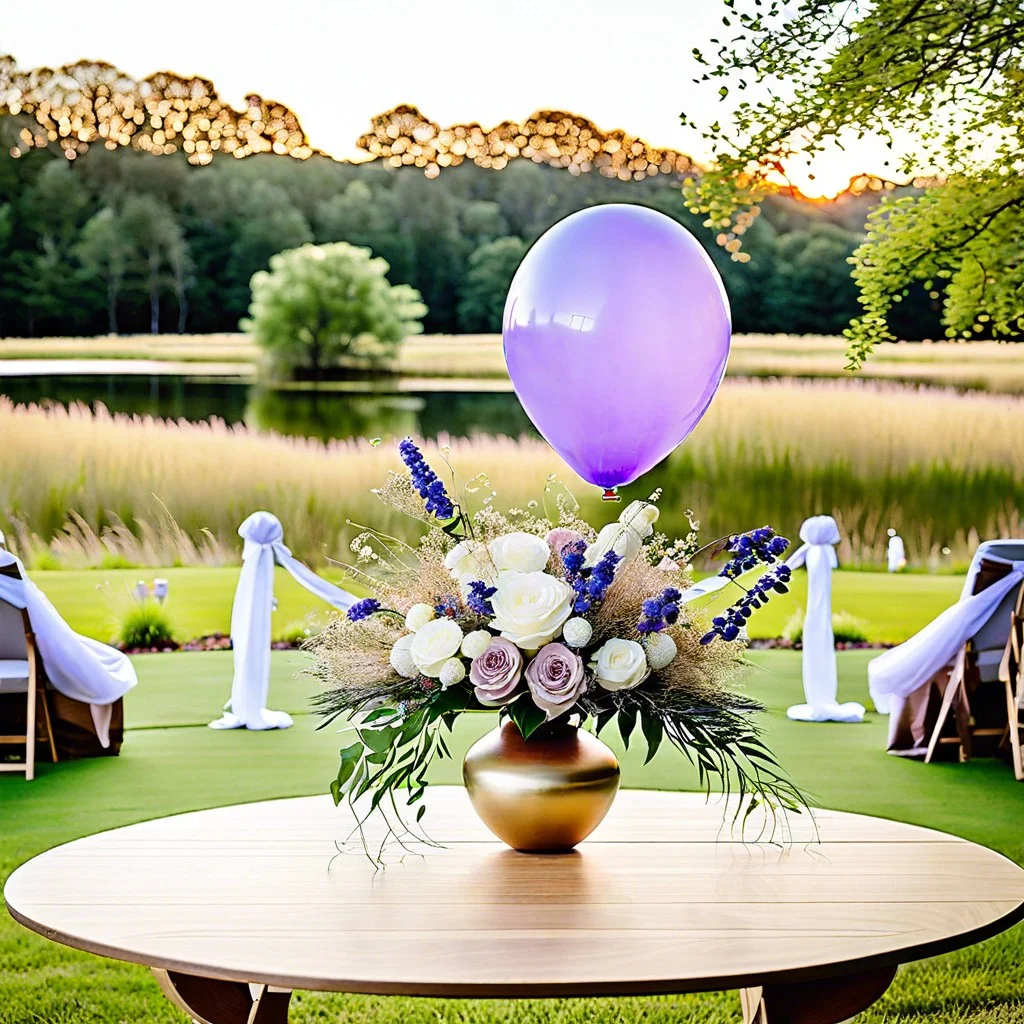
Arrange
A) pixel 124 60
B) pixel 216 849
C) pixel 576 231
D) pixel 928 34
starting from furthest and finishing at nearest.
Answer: pixel 124 60 → pixel 928 34 → pixel 576 231 → pixel 216 849

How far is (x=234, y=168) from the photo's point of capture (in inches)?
396

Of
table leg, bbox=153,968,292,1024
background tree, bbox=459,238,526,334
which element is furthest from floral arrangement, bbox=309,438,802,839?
background tree, bbox=459,238,526,334

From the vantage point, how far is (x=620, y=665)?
227 cm

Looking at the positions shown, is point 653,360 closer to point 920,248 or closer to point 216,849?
point 216,849

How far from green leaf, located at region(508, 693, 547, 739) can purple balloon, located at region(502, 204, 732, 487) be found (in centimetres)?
183

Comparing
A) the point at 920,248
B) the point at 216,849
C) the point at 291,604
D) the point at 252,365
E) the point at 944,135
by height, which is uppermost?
the point at 944,135

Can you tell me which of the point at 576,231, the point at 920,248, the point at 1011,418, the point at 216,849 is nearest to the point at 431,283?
the point at 920,248

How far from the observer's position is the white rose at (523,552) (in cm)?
235

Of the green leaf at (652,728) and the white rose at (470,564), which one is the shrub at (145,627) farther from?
the green leaf at (652,728)

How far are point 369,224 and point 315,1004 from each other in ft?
23.5

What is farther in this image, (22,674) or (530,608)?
(22,674)

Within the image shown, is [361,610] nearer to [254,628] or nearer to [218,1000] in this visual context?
[218,1000]

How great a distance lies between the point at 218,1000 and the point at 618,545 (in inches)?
35.6

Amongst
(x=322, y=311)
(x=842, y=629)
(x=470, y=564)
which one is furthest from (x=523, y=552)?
(x=322, y=311)
